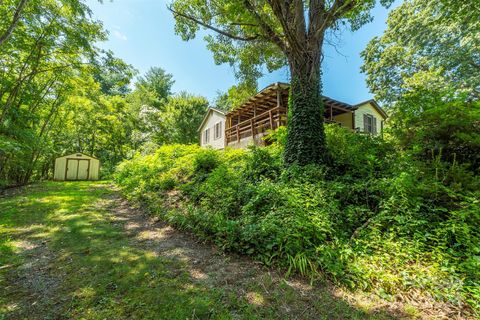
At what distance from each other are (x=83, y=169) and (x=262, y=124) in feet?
55.0

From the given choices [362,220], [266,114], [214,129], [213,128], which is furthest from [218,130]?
[362,220]

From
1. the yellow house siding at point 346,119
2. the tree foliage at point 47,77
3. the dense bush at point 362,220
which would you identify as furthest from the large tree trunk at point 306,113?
the yellow house siding at point 346,119

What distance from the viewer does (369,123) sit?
15.6m

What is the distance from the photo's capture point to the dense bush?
8.14 ft

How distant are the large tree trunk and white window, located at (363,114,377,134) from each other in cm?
1208

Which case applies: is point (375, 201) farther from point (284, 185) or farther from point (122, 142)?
point (122, 142)

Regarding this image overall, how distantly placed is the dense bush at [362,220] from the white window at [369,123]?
11801 mm

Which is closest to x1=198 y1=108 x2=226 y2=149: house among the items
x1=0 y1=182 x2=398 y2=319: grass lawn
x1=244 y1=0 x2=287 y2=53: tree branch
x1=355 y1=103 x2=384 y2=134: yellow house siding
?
x1=355 y1=103 x2=384 y2=134: yellow house siding

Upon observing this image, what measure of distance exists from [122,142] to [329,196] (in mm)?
24447

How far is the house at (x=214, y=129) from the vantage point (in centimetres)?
1682

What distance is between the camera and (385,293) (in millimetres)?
2330

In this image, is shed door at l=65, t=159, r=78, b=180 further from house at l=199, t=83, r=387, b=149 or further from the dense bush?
the dense bush

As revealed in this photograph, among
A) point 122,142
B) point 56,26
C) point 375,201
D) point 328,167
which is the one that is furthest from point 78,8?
point 122,142

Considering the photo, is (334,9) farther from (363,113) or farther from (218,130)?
(218,130)
